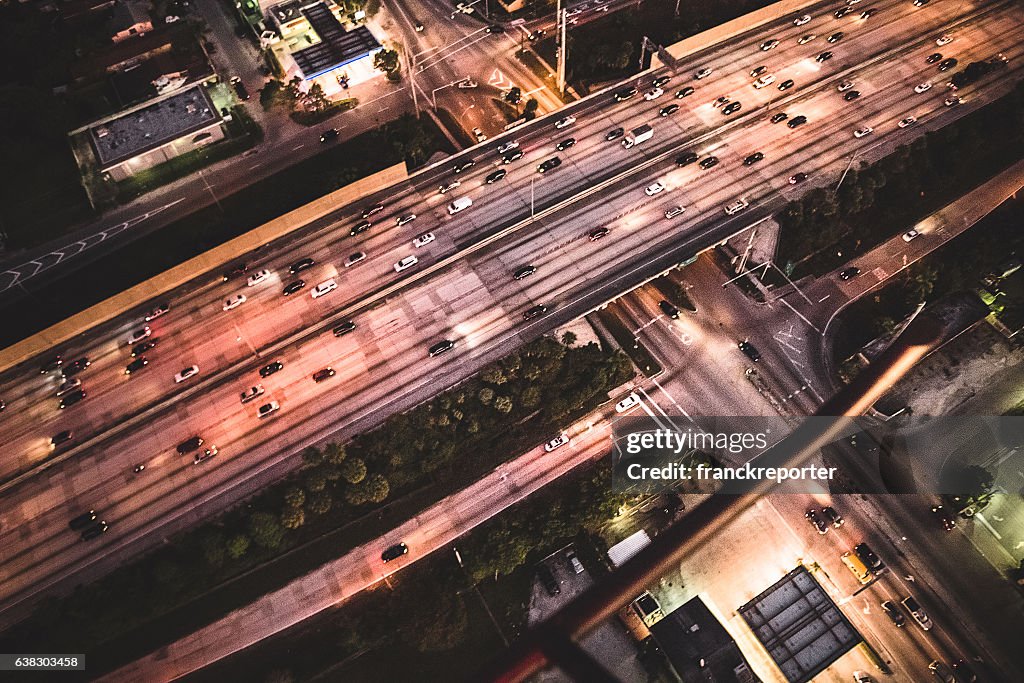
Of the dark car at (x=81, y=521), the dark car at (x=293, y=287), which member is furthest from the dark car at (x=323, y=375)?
the dark car at (x=81, y=521)

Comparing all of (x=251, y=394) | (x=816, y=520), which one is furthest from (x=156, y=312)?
(x=816, y=520)

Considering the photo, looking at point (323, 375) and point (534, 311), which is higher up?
point (323, 375)

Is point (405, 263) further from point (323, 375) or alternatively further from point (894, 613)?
point (894, 613)

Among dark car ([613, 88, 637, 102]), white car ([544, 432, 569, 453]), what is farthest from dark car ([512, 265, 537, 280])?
dark car ([613, 88, 637, 102])

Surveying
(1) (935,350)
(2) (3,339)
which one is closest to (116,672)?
(2) (3,339)

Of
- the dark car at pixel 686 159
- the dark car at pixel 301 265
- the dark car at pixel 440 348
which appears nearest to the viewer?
the dark car at pixel 440 348

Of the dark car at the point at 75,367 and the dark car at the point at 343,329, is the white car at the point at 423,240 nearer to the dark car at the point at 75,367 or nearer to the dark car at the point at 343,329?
the dark car at the point at 343,329

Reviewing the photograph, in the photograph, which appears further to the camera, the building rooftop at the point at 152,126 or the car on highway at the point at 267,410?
the building rooftop at the point at 152,126

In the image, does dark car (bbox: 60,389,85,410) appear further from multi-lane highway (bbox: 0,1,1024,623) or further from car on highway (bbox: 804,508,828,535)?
car on highway (bbox: 804,508,828,535)
